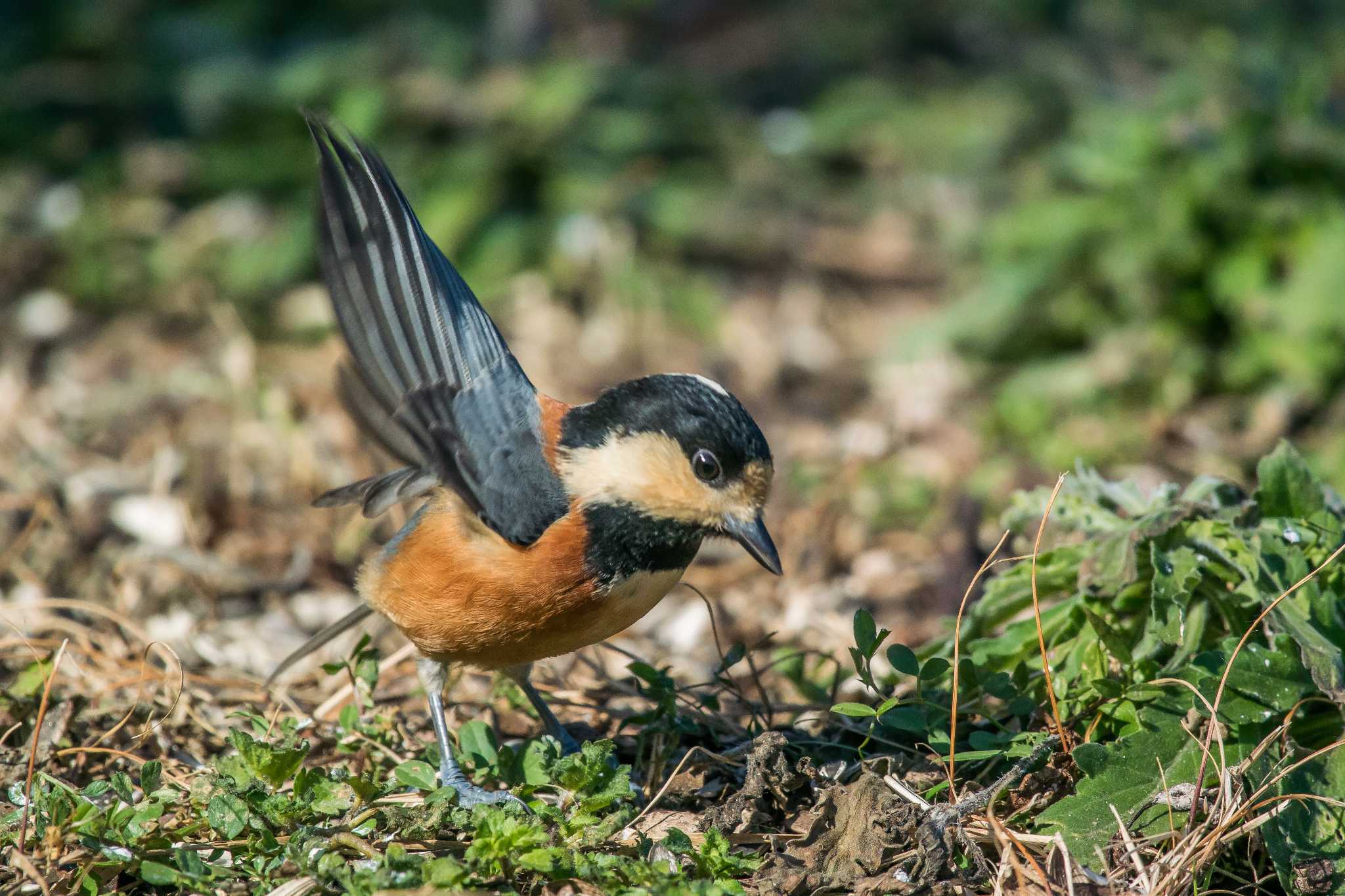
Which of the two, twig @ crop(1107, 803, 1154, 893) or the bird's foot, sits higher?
the bird's foot

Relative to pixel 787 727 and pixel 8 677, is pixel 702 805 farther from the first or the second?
pixel 8 677

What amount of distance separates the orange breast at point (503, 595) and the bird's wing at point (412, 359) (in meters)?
0.07

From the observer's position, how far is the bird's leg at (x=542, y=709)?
3645 millimetres

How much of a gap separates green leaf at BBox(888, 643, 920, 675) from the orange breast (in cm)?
58

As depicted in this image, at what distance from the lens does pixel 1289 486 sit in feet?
11.1

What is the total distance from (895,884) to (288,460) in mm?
3675

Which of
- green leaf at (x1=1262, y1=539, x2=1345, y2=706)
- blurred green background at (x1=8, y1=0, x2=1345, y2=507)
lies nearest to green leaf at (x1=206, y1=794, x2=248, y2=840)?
green leaf at (x1=1262, y1=539, x2=1345, y2=706)

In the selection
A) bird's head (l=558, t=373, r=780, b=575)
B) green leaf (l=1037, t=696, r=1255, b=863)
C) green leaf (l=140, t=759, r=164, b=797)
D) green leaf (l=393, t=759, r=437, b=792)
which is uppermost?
bird's head (l=558, t=373, r=780, b=575)

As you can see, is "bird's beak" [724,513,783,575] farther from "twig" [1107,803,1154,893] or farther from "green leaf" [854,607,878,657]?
"twig" [1107,803,1154,893]

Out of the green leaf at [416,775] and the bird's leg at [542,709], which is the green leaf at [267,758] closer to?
the green leaf at [416,775]

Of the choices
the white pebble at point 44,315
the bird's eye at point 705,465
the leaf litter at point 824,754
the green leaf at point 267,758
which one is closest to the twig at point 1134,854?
the leaf litter at point 824,754

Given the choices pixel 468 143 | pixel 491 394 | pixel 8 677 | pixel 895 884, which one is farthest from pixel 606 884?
pixel 468 143

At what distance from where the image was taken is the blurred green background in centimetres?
616

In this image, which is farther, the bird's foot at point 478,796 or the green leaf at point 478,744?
the green leaf at point 478,744
